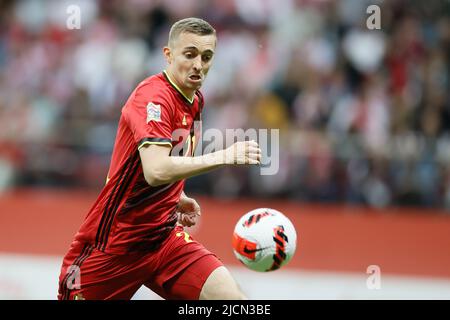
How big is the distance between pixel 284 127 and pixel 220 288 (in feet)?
23.1

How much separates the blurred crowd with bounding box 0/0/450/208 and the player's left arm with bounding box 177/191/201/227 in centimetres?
537

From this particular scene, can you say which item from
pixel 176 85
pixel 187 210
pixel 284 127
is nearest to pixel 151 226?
pixel 187 210

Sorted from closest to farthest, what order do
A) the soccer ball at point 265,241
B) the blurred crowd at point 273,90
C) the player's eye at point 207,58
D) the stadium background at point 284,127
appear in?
the soccer ball at point 265,241 → the player's eye at point 207,58 → the stadium background at point 284,127 → the blurred crowd at point 273,90

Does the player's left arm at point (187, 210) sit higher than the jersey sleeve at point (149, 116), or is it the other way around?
the jersey sleeve at point (149, 116)

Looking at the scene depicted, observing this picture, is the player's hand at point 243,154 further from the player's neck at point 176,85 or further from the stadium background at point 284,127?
the stadium background at point 284,127

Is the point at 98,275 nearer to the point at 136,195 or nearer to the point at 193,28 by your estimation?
the point at 136,195

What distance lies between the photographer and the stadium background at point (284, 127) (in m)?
11.5

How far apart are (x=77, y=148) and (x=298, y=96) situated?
3.43m

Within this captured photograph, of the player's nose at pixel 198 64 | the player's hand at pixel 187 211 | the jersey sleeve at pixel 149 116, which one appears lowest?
the player's hand at pixel 187 211

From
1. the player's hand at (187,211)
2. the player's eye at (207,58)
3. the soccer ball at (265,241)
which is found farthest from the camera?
the player's hand at (187,211)

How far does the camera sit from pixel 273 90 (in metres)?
13.7

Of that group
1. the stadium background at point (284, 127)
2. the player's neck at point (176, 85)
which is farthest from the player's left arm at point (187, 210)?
the stadium background at point (284, 127)

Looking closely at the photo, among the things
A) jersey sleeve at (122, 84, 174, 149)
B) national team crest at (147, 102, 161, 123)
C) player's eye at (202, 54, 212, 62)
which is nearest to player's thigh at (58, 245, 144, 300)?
jersey sleeve at (122, 84, 174, 149)
